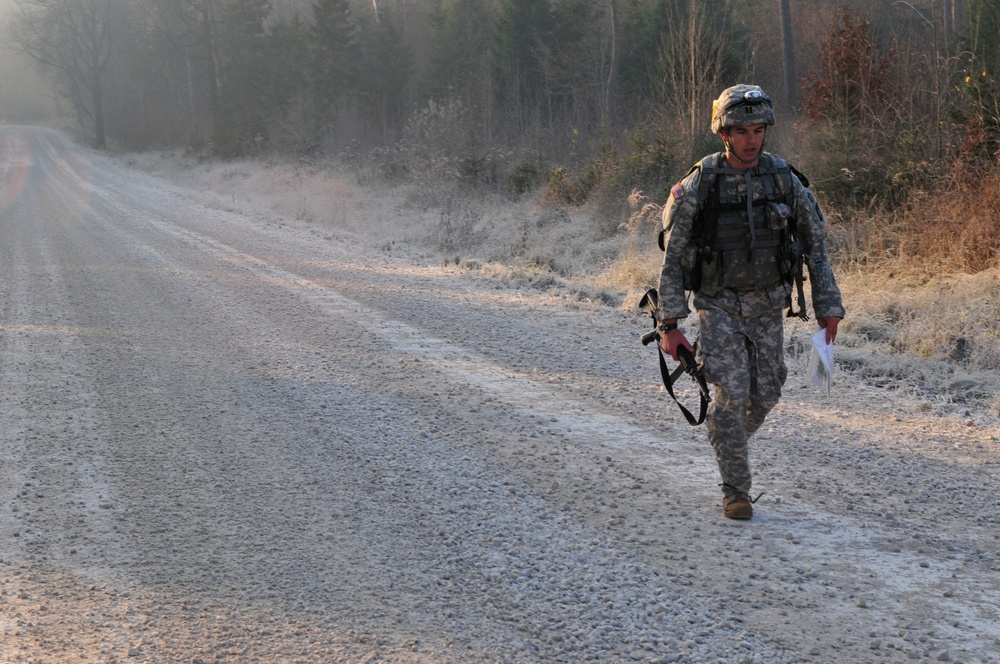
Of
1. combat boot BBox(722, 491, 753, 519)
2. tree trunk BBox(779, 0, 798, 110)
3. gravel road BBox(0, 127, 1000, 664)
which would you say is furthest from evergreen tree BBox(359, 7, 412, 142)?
combat boot BBox(722, 491, 753, 519)

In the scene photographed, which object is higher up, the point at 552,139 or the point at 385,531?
the point at 552,139

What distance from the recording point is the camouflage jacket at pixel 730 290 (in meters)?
3.85

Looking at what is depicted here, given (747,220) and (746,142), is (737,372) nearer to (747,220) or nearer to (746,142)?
(747,220)

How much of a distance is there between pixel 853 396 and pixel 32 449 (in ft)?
16.7

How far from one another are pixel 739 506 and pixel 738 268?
105 cm

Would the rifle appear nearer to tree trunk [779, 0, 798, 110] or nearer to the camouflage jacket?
the camouflage jacket

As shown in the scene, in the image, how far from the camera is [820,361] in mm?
3850

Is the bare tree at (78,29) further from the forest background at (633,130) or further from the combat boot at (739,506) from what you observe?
the combat boot at (739,506)

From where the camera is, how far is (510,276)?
418 inches

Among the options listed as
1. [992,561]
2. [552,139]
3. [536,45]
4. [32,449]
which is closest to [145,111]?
[536,45]

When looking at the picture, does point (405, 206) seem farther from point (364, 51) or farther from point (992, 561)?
point (364, 51)

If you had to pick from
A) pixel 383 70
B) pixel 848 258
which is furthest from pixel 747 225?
pixel 383 70

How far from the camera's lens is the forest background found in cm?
834

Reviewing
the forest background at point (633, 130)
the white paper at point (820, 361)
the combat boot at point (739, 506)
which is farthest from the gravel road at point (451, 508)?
the forest background at point (633, 130)
